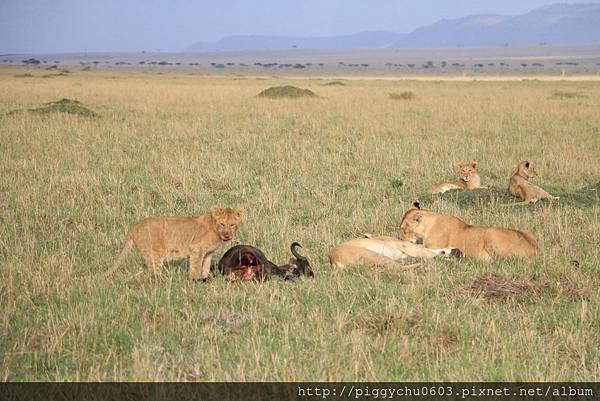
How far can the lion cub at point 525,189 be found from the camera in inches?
432

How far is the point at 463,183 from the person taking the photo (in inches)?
478

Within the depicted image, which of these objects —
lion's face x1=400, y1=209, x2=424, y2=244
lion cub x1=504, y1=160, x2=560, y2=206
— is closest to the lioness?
lion's face x1=400, y1=209, x2=424, y2=244

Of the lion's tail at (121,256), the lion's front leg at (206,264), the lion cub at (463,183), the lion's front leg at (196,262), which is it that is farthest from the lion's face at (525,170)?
the lion's tail at (121,256)

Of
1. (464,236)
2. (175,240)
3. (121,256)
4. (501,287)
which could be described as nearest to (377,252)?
(464,236)

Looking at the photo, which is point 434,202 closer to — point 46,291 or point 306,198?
point 306,198

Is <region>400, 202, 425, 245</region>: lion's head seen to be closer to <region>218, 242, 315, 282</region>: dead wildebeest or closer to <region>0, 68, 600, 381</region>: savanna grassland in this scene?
<region>0, 68, 600, 381</region>: savanna grassland

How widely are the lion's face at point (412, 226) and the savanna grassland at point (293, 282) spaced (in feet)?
2.36

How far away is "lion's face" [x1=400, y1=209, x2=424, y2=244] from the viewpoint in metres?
8.45

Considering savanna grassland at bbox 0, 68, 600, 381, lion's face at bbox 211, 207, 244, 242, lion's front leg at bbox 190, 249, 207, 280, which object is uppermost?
lion's face at bbox 211, 207, 244, 242

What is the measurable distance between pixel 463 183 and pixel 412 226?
394cm

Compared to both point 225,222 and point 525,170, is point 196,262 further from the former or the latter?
point 525,170

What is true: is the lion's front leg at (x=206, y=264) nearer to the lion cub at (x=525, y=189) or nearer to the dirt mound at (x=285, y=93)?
the lion cub at (x=525, y=189)

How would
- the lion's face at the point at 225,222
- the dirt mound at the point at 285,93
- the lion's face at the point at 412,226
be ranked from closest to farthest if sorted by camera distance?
the lion's face at the point at 225,222 < the lion's face at the point at 412,226 < the dirt mound at the point at 285,93

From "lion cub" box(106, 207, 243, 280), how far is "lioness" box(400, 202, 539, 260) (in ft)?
7.23
